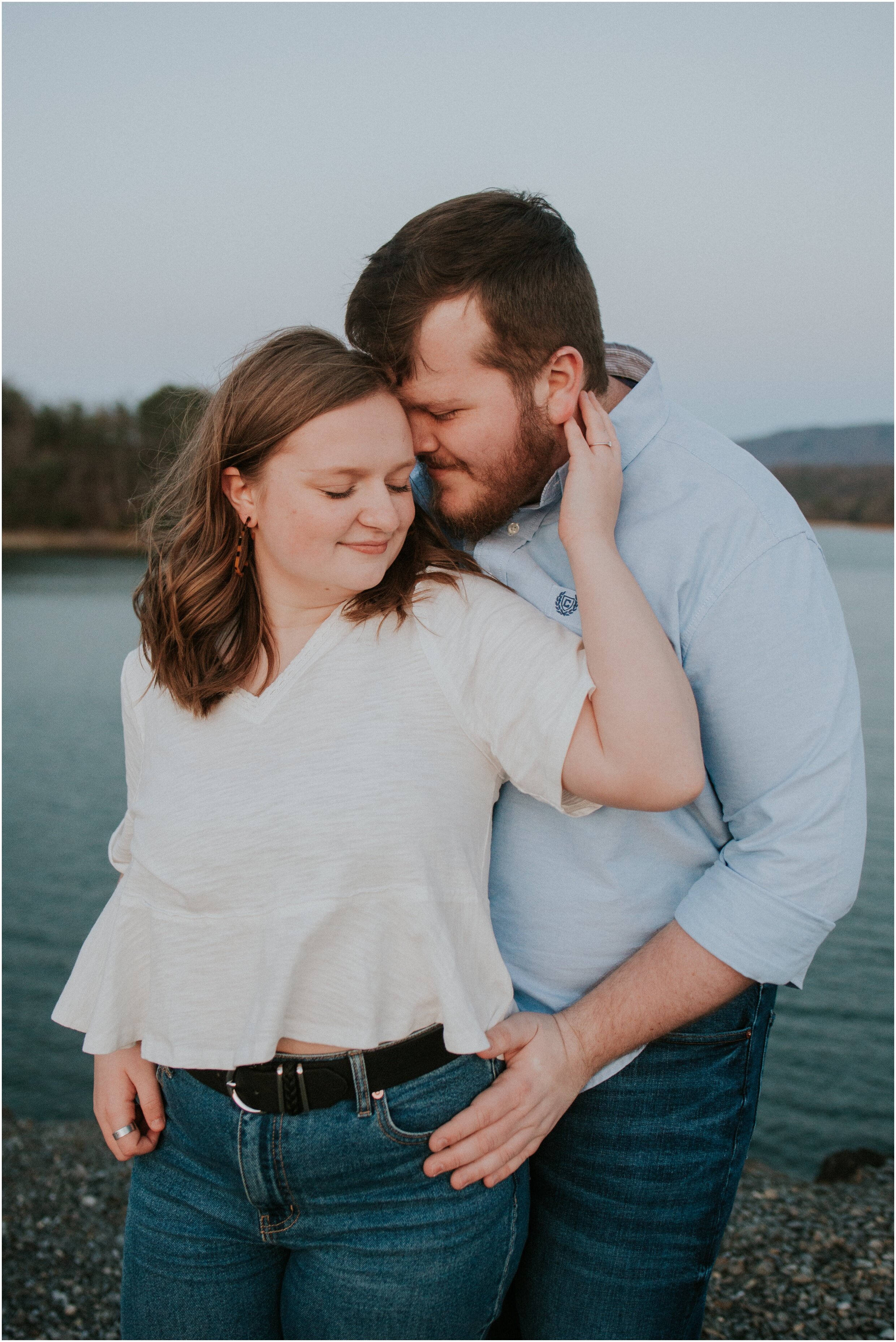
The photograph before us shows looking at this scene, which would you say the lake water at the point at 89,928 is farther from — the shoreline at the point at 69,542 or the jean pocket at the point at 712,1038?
the shoreline at the point at 69,542

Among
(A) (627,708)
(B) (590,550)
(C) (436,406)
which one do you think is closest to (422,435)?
(C) (436,406)

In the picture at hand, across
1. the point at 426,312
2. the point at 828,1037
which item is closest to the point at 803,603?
the point at 426,312

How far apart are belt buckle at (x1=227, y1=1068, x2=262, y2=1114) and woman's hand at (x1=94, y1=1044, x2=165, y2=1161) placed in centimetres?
30

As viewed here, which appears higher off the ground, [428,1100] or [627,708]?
[627,708]

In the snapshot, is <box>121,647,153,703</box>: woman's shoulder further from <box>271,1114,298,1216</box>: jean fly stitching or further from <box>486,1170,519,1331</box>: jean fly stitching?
<box>486,1170,519,1331</box>: jean fly stitching

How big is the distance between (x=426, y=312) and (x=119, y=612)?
28.8 meters

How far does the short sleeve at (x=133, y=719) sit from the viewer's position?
195cm

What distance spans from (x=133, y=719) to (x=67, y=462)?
50.0 m

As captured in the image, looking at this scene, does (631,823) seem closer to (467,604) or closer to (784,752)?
(784,752)

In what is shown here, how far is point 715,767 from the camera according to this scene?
6.19ft

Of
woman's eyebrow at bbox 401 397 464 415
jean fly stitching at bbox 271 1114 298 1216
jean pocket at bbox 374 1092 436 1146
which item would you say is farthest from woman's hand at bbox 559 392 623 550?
jean fly stitching at bbox 271 1114 298 1216

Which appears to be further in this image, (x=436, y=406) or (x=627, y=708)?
(x=436, y=406)

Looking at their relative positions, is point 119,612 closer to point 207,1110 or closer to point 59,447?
point 59,447

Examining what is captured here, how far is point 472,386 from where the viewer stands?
6.49ft
